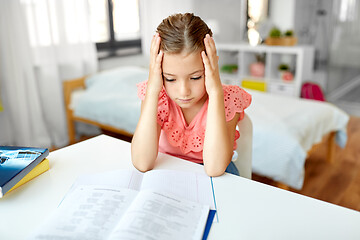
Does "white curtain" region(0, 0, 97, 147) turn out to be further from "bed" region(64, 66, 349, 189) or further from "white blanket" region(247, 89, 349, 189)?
"white blanket" region(247, 89, 349, 189)

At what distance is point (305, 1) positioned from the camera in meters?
4.11

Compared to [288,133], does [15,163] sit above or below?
above

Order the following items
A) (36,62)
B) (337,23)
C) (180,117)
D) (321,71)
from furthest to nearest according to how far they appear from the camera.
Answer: (321,71)
(337,23)
(36,62)
(180,117)

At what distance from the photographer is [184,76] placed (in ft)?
3.02

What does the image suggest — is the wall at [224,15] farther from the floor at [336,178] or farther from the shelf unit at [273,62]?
the floor at [336,178]

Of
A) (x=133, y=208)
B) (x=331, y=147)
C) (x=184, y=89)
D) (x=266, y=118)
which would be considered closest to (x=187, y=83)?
(x=184, y=89)

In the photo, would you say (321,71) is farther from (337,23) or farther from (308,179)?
(308,179)

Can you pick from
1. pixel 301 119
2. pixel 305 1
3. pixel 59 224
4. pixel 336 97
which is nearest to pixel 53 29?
pixel 301 119

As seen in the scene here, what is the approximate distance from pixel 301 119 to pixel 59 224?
1.82 metres

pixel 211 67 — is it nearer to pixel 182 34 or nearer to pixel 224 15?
pixel 182 34

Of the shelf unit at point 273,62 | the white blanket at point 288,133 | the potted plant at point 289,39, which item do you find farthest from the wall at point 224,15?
the white blanket at point 288,133

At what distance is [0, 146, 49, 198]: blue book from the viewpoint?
31.7 inches

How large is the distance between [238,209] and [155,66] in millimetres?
446

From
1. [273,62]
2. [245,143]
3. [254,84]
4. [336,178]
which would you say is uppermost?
[245,143]
